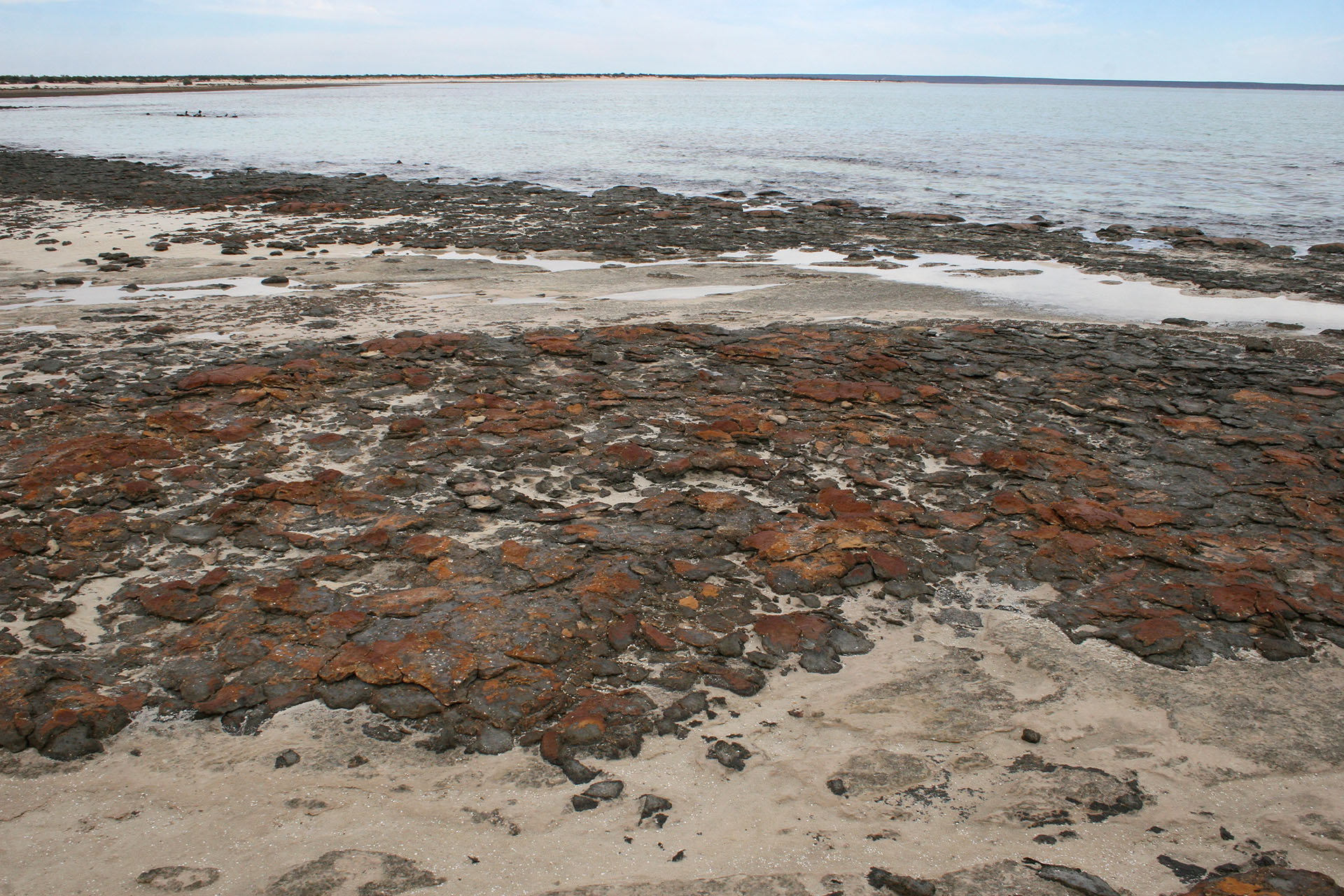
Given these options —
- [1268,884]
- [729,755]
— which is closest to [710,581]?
[729,755]

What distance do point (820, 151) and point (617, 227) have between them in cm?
2001

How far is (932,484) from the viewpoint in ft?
15.7

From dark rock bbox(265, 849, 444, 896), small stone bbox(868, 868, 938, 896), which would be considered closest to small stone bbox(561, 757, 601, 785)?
dark rock bbox(265, 849, 444, 896)

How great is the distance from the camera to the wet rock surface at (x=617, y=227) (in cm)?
1189

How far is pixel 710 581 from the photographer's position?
3836 millimetres

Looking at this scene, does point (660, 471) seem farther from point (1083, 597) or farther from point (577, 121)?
point (577, 121)

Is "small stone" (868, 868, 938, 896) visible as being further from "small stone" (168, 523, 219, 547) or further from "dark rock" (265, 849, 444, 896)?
"small stone" (168, 523, 219, 547)

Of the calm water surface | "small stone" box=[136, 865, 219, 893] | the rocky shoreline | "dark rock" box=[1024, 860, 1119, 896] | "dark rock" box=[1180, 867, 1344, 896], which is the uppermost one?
the calm water surface

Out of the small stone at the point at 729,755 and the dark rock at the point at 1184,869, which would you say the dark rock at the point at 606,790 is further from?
the dark rock at the point at 1184,869

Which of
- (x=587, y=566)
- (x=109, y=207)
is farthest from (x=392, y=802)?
(x=109, y=207)

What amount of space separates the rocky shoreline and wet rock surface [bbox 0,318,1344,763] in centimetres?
2

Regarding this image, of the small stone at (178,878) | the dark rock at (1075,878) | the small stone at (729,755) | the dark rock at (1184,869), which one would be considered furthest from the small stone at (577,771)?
the dark rock at (1184,869)

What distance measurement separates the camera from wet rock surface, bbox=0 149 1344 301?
39.0 ft

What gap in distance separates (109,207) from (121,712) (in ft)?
50.3
